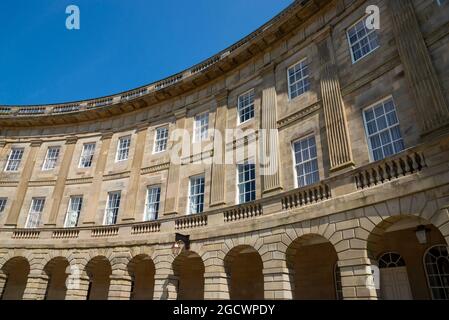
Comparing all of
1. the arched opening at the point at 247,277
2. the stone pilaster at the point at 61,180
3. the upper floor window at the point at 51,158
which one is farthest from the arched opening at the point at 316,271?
the upper floor window at the point at 51,158

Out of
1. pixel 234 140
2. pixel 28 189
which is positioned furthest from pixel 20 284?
pixel 234 140

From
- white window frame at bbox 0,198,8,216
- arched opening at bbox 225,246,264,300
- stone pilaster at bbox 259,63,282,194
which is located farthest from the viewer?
white window frame at bbox 0,198,8,216

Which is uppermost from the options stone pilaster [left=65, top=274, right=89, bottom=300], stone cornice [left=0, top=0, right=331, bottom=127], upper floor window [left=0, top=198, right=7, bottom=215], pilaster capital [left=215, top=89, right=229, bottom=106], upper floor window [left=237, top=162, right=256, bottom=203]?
stone cornice [left=0, top=0, right=331, bottom=127]

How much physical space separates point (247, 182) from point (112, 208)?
31.0 ft

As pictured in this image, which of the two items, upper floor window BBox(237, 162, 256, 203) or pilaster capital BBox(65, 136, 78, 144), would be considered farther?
pilaster capital BBox(65, 136, 78, 144)

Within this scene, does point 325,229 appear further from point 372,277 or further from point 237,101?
point 237,101

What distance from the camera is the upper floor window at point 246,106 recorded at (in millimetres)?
16500

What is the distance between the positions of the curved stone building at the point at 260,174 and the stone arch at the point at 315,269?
0.19ft

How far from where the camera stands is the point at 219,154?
16.3 meters

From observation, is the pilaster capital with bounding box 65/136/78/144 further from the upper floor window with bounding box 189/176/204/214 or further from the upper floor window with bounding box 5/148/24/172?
the upper floor window with bounding box 189/176/204/214

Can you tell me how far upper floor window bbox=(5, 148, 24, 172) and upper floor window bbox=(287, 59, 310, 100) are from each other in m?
20.8

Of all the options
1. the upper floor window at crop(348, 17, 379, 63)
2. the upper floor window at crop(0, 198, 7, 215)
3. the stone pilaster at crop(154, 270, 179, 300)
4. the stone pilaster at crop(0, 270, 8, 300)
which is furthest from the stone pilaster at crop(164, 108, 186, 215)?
the upper floor window at crop(0, 198, 7, 215)

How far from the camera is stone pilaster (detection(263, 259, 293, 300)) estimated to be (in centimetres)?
1110

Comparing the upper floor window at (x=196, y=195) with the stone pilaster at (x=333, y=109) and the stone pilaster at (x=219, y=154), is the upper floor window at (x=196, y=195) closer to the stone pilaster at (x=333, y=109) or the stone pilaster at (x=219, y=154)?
the stone pilaster at (x=219, y=154)
